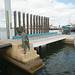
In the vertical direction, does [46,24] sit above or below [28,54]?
above

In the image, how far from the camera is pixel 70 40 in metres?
20.2

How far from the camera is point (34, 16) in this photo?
17438mm

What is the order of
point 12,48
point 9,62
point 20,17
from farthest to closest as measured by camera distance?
1. point 20,17
2. point 9,62
3. point 12,48

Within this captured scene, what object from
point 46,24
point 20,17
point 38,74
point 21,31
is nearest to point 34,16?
point 20,17

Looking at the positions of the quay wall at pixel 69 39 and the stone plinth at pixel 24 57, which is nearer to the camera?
the stone plinth at pixel 24 57

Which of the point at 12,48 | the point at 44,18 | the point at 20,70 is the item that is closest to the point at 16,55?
the point at 12,48

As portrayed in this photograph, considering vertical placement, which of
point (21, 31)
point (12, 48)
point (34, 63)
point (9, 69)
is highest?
point (21, 31)

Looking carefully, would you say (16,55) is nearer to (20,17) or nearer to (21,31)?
(21,31)

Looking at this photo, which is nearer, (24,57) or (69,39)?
(24,57)

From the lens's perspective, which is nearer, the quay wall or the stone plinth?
the stone plinth

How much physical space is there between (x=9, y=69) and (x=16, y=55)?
68.4 inches

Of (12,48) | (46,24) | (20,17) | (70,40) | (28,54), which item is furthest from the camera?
→ (46,24)

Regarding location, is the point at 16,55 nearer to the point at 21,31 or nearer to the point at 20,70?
the point at 20,70

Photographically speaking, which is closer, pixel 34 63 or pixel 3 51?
pixel 34 63
